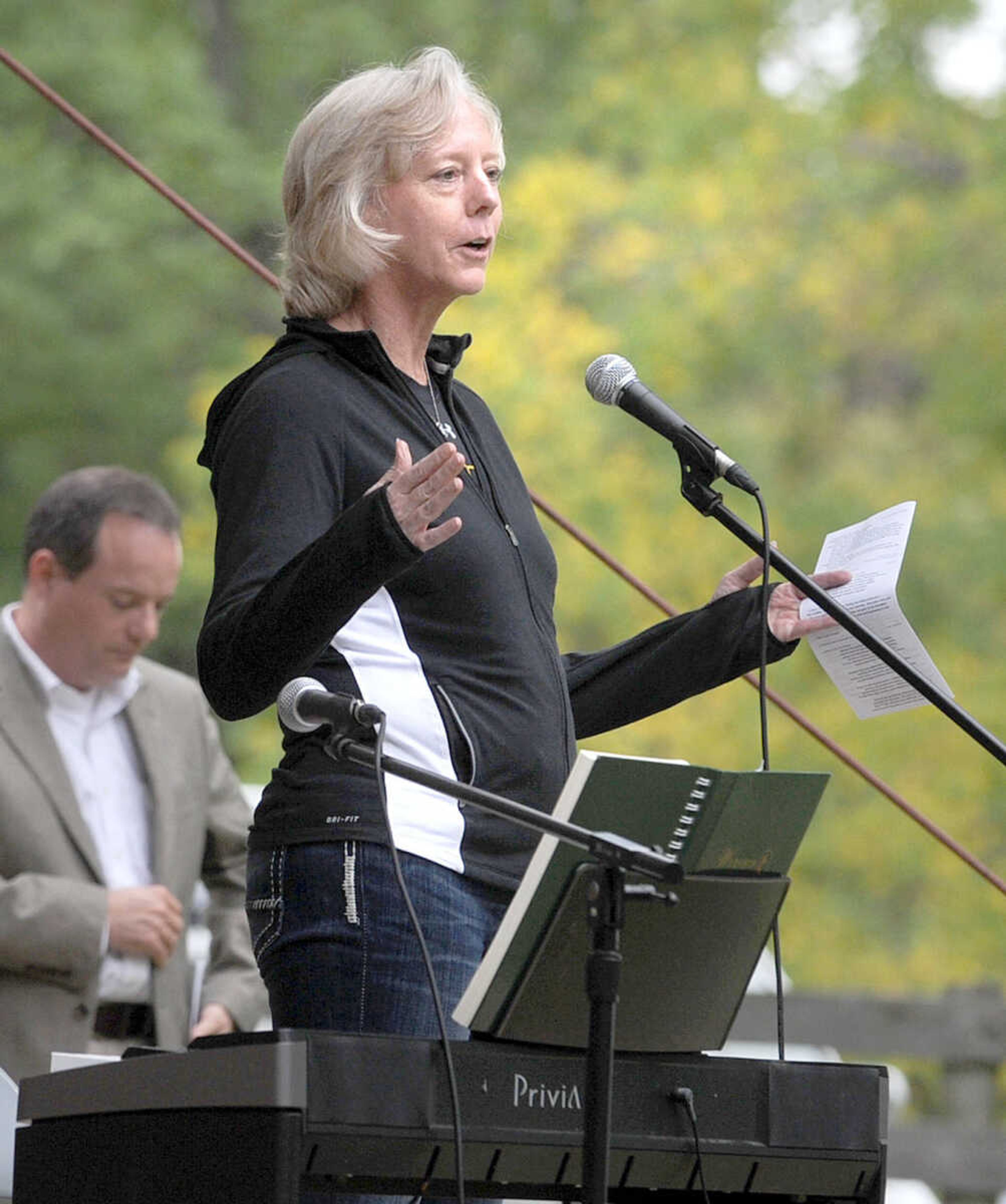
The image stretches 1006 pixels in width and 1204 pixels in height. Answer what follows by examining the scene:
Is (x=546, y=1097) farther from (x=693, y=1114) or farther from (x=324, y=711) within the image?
(x=324, y=711)

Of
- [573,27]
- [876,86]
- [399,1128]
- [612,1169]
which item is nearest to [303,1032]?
[399,1128]

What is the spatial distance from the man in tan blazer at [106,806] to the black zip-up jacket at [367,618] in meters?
1.67

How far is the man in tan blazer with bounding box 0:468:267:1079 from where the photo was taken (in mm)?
4094

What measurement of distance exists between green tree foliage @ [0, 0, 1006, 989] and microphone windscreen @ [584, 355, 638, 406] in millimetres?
6757

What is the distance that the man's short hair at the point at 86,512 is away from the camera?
448cm

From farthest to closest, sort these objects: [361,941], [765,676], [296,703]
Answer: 1. [765,676]
2. [361,941]
3. [296,703]

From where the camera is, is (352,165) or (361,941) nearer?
(361,941)

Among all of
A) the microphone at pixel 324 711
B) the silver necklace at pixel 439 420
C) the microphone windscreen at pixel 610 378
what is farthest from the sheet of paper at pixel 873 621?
the microphone at pixel 324 711

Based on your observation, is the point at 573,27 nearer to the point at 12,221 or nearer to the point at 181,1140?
the point at 12,221

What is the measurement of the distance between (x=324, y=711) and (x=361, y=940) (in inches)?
14.2

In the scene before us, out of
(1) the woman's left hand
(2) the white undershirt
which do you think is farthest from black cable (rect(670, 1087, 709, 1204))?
(2) the white undershirt

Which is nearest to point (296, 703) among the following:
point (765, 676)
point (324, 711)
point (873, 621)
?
point (324, 711)

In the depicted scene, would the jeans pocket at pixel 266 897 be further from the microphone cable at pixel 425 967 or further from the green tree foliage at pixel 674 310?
the green tree foliage at pixel 674 310

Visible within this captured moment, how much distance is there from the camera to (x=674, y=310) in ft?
35.6
